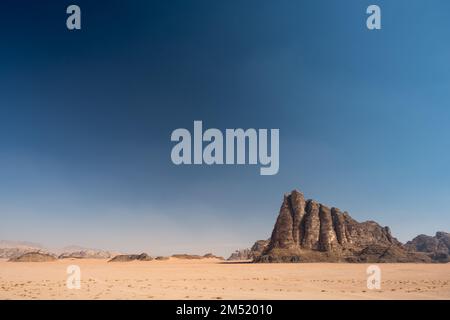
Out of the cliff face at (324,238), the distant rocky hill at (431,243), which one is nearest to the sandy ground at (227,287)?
the cliff face at (324,238)

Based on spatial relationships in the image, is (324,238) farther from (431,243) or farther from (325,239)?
(431,243)

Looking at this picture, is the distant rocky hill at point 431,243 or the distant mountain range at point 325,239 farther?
the distant rocky hill at point 431,243

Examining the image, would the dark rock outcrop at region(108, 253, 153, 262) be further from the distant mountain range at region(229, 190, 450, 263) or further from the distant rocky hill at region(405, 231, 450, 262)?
the distant rocky hill at region(405, 231, 450, 262)

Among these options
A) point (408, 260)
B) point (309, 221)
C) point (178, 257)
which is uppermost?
point (309, 221)

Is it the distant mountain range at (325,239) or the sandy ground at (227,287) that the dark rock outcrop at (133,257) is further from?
the sandy ground at (227,287)

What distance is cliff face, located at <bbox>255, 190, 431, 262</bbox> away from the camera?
99438 millimetres

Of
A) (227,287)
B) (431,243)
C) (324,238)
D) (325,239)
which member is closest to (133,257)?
(324,238)

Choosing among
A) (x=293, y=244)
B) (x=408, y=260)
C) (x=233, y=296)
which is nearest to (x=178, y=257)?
(x=293, y=244)

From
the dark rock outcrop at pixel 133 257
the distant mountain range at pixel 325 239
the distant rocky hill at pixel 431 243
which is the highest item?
the distant mountain range at pixel 325 239

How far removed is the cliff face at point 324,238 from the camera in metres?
99.4

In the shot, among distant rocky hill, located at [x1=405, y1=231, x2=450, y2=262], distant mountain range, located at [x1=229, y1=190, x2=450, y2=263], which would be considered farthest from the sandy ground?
distant rocky hill, located at [x1=405, y1=231, x2=450, y2=262]
